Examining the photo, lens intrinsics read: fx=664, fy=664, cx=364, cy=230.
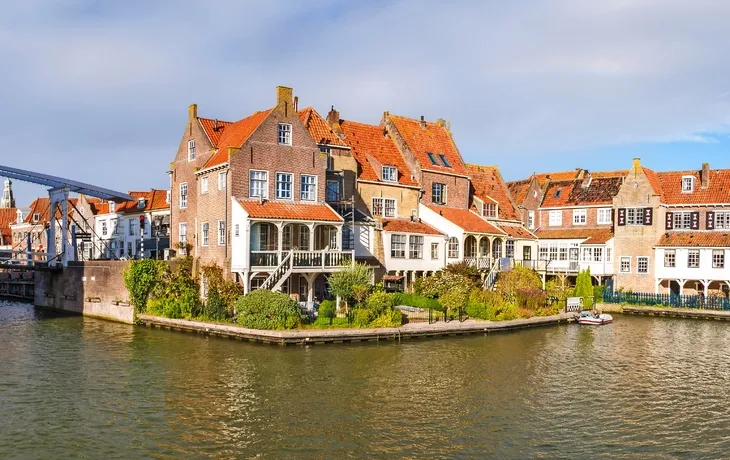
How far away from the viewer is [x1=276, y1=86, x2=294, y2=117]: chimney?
44000mm

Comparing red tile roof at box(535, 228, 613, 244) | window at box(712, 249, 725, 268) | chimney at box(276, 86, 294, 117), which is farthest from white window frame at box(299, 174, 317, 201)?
window at box(712, 249, 725, 268)

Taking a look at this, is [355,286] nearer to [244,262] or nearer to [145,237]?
[244,262]

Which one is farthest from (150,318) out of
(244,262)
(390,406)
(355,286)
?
(390,406)

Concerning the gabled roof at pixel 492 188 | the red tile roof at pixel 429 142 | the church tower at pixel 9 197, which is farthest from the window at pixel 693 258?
the church tower at pixel 9 197

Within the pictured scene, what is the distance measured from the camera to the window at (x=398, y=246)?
49719 millimetres

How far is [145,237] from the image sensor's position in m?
63.1

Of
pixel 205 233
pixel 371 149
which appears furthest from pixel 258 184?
pixel 371 149

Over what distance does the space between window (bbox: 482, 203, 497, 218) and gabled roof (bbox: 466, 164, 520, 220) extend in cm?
56

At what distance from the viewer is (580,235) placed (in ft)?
217

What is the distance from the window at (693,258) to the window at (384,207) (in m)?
26.3

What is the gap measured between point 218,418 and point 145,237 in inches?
1727

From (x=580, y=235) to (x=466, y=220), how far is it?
52.5ft

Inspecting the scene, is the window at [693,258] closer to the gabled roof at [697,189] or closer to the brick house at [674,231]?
the brick house at [674,231]

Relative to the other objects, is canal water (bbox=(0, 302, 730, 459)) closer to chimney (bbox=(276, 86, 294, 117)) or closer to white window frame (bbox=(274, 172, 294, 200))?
white window frame (bbox=(274, 172, 294, 200))
